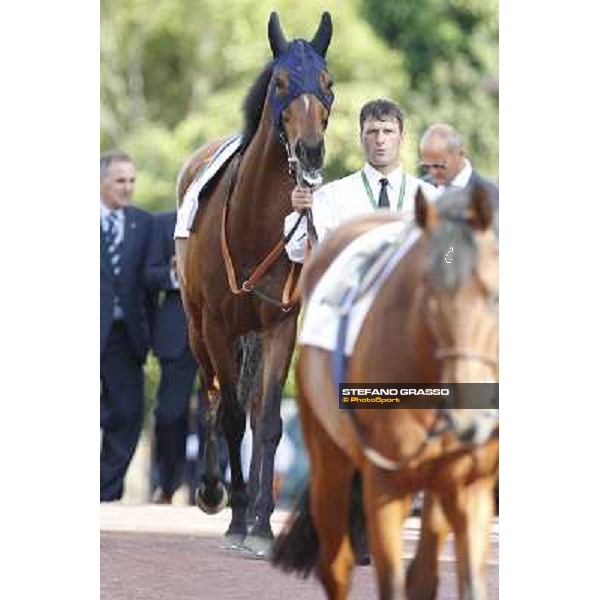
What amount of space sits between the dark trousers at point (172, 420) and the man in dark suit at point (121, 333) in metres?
0.14

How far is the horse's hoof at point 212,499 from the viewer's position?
1028 centimetres

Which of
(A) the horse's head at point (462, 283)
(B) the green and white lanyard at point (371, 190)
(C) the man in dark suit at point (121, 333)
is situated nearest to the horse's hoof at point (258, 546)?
(C) the man in dark suit at point (121, 333)

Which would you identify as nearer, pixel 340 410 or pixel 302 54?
pixel 340 410

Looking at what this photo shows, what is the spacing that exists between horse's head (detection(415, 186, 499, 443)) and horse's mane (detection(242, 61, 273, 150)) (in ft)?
6.41

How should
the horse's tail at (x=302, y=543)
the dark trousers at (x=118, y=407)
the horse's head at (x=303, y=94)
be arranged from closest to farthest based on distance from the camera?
the horse's tail at (x=302, y=543) → the horse's head at (x=303, y=94) → the dark trousers at (x=118, y=407)

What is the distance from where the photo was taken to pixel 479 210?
7.46m

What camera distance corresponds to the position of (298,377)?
8.29m

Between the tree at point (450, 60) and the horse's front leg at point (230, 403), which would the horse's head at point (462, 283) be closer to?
the tree at point (450, 60)

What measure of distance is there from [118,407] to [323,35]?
8.84ft
